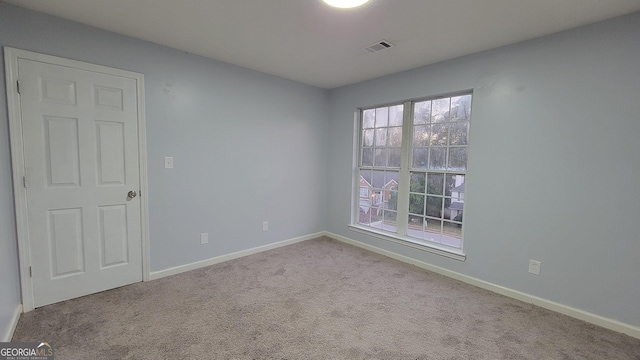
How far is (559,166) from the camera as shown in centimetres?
234

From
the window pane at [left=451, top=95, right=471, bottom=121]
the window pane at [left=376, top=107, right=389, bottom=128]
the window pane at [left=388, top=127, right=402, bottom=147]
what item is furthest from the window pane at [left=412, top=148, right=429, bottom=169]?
the window pane at [left=376, top=107, right=389, bottom=128]

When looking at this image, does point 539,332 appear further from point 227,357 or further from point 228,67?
point 228,67

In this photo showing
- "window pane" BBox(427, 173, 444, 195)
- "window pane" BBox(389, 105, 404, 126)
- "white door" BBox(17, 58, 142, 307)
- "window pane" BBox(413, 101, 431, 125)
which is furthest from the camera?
"window pane" BBox(389, 105, 404, 126)

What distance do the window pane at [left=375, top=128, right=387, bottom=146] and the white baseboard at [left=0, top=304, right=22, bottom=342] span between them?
397 centimetres

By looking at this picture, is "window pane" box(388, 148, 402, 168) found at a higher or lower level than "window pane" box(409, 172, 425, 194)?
higher

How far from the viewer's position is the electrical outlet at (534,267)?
2469mm

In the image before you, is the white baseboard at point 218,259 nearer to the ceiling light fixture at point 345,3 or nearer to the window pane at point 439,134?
the window pane at point 439,134

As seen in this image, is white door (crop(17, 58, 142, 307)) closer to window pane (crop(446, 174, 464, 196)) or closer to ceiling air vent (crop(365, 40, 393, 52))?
ceiling air vent (crop(365, 40, 393, 52))

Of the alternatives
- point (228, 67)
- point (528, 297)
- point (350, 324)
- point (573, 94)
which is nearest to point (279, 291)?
point (350, 324)

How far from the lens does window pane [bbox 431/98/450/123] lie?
3135 millimetres

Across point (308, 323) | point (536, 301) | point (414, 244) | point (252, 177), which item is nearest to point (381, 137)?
point (414, 244)

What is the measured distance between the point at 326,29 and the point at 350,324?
2497 millimetres

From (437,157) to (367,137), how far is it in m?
1.17

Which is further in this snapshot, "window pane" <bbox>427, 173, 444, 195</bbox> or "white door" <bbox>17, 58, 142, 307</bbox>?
"window pane" <bbox>427, 173, 444, 195</bbox>
